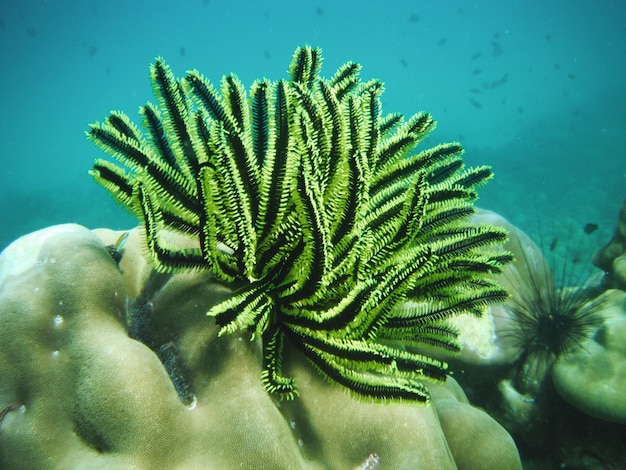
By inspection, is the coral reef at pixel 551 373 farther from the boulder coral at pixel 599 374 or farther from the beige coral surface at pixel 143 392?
the beige coral surface at pixel 143 392

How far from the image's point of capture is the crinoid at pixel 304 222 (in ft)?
5.62

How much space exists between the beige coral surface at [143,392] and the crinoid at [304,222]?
229mm

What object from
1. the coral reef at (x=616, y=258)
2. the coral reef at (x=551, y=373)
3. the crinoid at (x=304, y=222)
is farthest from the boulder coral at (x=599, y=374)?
the crinoid at (x=304, y=222)

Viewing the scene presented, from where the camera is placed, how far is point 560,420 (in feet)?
15.5

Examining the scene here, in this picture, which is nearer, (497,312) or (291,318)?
(291,318)

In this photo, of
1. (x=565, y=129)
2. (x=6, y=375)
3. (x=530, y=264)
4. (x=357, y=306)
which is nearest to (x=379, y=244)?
(x=357, y=306)

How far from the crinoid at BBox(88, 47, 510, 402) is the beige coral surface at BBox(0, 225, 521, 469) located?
229 millimetres

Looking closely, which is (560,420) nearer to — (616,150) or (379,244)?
(379,244)

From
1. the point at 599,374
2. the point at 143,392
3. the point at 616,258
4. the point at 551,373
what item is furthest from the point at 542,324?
the point at 143,392

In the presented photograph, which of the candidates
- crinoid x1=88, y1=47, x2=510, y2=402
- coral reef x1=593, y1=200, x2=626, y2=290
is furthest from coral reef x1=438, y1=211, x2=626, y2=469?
crinoid x1=88, y1=47, x2=510, y2=402

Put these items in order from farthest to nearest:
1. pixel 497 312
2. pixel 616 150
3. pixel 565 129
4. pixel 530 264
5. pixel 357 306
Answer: pixel 565 129, pixel 616 150, pixel 530 264, pixel 497 312, pixel 357 306

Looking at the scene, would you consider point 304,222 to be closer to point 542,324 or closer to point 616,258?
point 542,324

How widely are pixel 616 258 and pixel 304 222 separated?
7458 mm

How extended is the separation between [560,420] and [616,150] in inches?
1622
